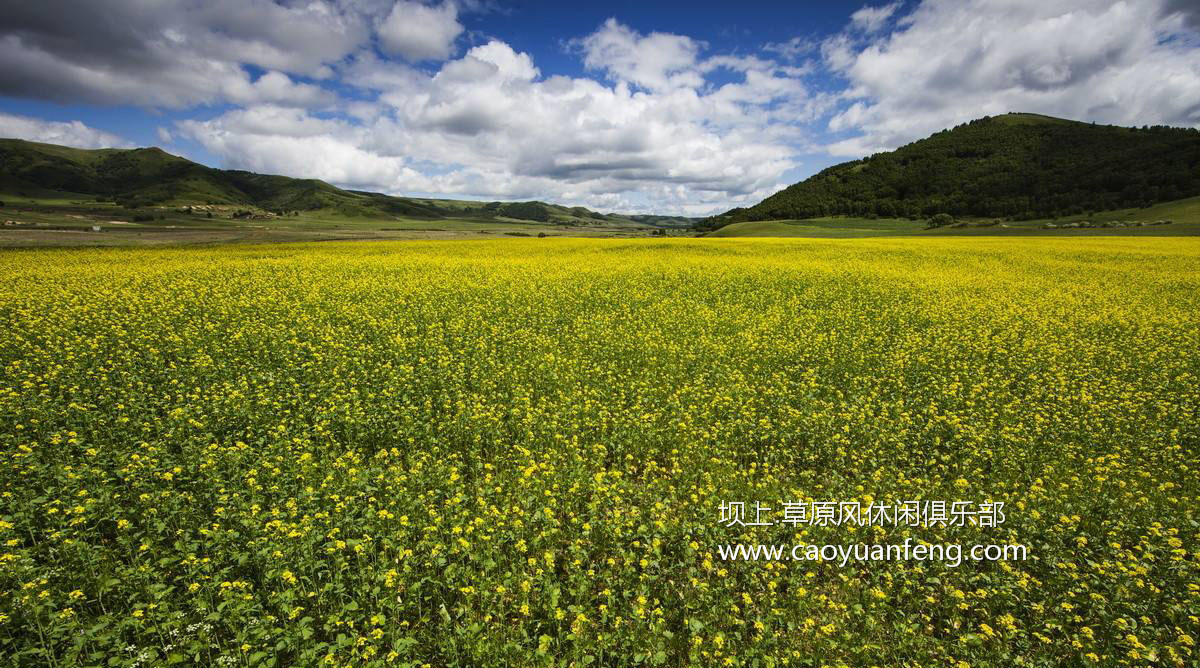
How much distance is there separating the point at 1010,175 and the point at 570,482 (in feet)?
607

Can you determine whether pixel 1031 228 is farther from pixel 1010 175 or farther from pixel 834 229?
pixel 1010 175

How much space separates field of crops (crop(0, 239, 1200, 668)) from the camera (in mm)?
4625

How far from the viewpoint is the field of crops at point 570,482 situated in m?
4.62

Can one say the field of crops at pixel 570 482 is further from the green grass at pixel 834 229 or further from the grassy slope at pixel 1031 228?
the green grass at pixel 834 229

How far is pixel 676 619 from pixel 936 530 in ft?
13.3

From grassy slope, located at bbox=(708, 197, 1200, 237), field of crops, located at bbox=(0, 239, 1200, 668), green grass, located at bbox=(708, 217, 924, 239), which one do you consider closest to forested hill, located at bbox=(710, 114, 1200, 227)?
grassy slope, located at bbox=(708, 197, 1200, 237)

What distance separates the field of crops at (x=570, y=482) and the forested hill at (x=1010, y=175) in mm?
106264

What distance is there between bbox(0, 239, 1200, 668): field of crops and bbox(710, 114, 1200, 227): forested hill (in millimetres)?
106264

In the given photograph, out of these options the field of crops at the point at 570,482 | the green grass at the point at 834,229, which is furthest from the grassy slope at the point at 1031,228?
the field of crops at the point at 570,482

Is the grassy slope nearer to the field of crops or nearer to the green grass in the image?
the green grass

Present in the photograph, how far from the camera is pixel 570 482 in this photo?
710cm

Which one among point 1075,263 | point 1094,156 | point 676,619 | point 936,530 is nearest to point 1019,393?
point 936,530

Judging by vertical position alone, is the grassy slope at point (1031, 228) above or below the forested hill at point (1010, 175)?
below

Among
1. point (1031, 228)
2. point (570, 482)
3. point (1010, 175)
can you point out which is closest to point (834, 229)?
point (1031, 228)
